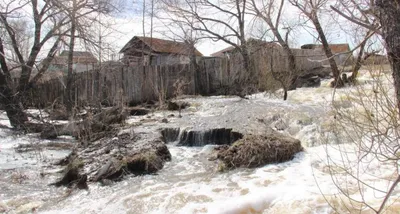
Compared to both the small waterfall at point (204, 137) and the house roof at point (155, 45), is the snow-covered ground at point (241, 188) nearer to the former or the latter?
the small waterfall at point (204, 137)

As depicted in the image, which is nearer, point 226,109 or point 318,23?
point 226,109

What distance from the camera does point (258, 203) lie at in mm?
4449

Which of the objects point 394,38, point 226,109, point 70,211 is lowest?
point 70,211

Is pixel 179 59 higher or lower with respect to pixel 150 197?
higher

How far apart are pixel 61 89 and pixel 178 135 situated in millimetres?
10708

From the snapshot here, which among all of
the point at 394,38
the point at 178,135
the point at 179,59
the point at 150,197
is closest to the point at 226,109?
the point at 178,135

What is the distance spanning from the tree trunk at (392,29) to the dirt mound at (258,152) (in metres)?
4.41

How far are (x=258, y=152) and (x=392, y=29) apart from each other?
15.0 feet

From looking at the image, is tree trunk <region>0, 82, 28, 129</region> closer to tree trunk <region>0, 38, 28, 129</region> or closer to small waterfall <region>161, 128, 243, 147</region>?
tree trunk <region>0, 38, 28, 129</region>

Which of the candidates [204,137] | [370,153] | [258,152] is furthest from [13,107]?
[370,153]

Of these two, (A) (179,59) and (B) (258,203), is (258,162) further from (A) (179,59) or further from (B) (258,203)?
(A) (179,59)

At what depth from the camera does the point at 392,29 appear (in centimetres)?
182

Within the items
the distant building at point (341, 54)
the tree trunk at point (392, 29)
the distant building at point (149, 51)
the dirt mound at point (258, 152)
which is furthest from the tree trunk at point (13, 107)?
the distant building at point (149, 51)

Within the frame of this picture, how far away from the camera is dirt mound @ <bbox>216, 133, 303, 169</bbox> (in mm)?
6156
